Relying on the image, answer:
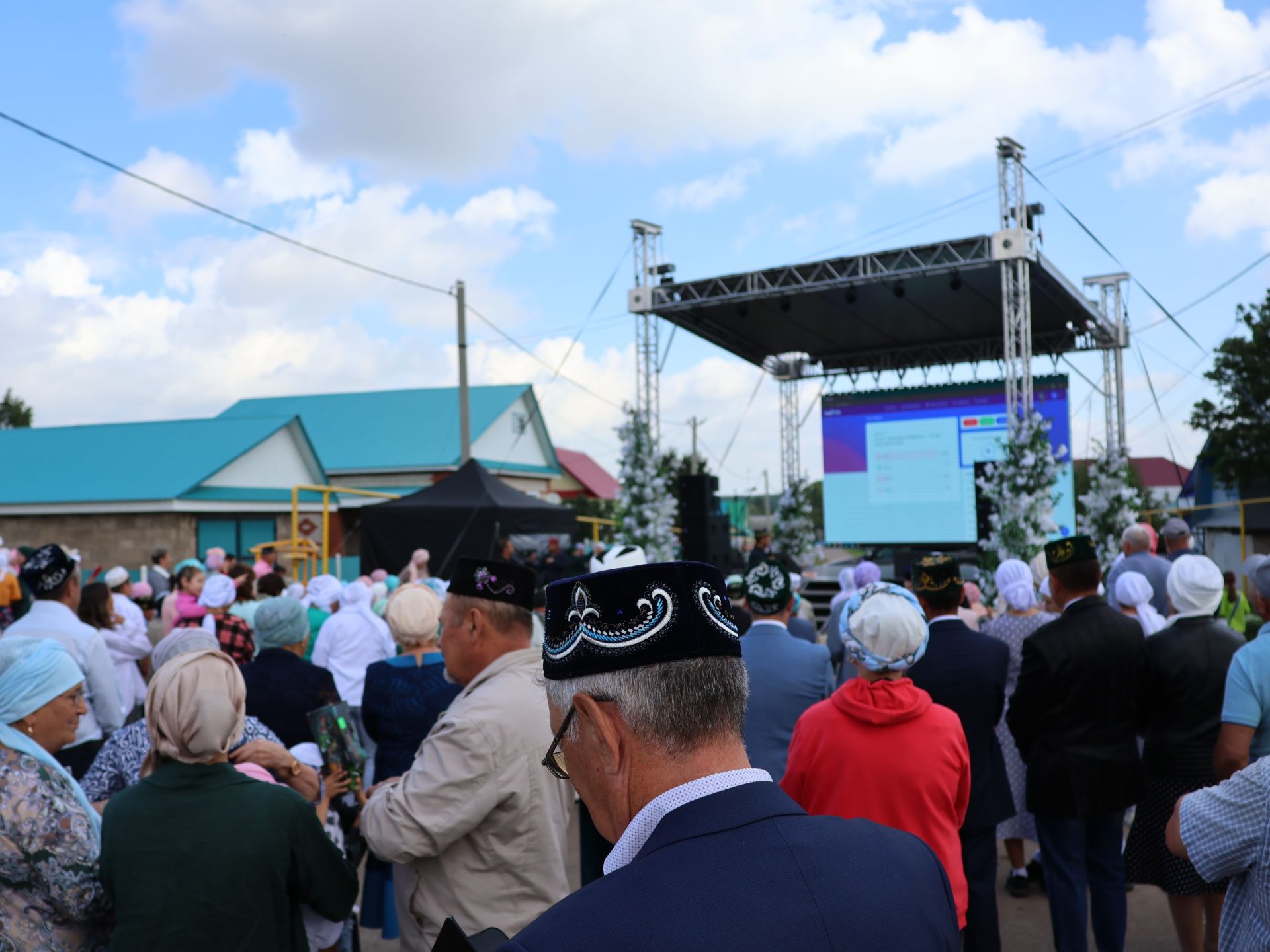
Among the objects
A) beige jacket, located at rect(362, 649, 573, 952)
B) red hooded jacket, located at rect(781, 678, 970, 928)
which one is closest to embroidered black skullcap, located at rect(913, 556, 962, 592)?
red hooded jacket, located at rect(781, 678, 970, 928)

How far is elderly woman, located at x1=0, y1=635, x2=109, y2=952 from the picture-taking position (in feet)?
7.89

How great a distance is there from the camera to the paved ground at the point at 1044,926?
A: 4848 mm

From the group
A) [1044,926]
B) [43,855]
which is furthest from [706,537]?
[43,855]

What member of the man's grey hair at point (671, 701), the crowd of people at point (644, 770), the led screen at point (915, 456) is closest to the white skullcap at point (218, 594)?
the crowd of people at point (644, 770)

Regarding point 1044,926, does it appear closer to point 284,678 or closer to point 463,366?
point 284,678

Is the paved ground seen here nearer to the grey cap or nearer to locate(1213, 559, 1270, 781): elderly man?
locate(1213, 559, 1270, 781): elderly man

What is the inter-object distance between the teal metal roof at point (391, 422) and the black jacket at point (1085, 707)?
1139 inches

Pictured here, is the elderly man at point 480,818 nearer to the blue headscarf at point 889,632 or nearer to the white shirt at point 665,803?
the blue headscarf at point 889,632

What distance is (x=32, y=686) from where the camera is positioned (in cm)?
263

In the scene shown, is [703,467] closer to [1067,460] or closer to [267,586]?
[1067,460]

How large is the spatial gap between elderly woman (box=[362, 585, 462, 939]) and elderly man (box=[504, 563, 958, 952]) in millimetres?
2592

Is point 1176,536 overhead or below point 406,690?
overhead

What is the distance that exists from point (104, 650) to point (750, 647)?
3.27m

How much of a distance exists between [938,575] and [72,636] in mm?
4128
